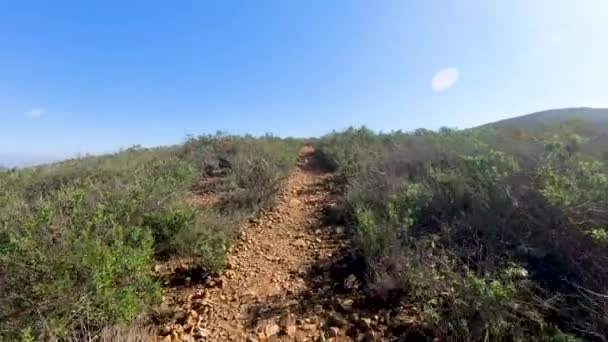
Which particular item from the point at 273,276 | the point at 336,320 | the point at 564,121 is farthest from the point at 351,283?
the point at 564,121

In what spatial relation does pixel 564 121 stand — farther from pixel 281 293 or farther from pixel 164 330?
pixel 164 330

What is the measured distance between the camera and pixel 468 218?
4176mm

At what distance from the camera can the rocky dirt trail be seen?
3023 millimetres

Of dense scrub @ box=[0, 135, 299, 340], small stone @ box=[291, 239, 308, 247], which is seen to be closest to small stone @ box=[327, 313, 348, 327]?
dense scrub @ box=[0, 135, 299, 340]

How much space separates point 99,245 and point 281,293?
1.76m

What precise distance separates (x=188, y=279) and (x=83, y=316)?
1.26 meters

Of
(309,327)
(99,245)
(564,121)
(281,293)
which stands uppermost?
(564,121)

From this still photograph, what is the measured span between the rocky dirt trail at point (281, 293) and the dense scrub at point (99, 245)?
340mm

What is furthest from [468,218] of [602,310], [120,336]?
[120,336]

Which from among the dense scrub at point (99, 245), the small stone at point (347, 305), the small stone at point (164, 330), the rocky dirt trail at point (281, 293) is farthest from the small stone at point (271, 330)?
the dense scrub at point (99, 245)

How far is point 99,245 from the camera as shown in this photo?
2.99m

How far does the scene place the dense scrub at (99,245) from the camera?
8.89 feet

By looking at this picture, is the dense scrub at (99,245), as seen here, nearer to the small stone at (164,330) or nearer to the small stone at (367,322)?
the small stone at (164,330)

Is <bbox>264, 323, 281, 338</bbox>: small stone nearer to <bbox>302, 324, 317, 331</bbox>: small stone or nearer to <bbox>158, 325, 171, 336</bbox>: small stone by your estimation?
<bbox>302, 324, 317, 331</bbox>: small stone
